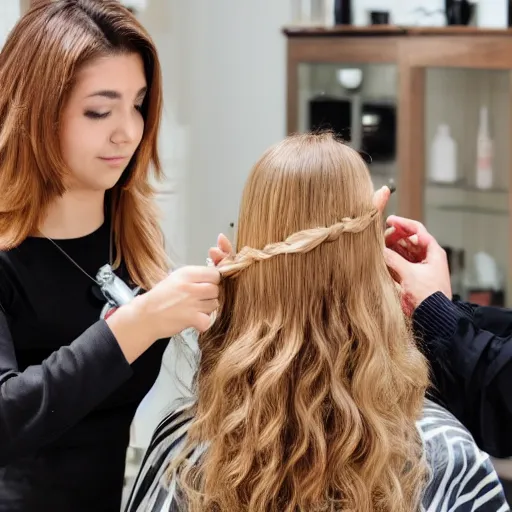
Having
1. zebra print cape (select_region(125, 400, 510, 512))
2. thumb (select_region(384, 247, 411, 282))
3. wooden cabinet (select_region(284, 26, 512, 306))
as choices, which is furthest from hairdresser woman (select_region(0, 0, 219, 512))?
wooden cabinet (select_region(284, 26, 512, 306))

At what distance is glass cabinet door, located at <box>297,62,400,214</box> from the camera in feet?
10.8

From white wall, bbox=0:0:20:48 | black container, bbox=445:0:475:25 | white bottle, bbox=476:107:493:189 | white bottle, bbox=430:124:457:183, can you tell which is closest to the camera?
white wall, bbox=0:0:20:48

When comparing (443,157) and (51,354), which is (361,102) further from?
(51,354)

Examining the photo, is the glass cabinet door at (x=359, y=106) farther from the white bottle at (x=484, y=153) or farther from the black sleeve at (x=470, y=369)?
the black sleeve at (x=470, y=369)

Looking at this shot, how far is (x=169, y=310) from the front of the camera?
1.14 meters

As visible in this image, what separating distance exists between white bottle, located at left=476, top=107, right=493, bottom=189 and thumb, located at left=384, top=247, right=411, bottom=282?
74.3 inches

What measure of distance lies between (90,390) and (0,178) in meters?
0.35

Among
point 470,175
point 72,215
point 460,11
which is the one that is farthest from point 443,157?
point 72,215

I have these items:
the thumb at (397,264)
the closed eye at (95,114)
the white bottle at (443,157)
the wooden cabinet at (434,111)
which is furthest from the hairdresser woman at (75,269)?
the white bottle at (443,157)

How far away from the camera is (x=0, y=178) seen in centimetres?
130

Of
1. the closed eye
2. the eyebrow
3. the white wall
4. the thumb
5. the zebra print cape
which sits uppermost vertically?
the white wall

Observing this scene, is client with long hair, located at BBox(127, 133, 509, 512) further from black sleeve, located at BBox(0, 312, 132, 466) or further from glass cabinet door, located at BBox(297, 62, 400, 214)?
glass cabinet door, located at BBox(297, 62, 400, 214)

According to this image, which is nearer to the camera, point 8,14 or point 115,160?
point 115,160

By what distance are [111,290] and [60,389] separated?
0.24 metres
